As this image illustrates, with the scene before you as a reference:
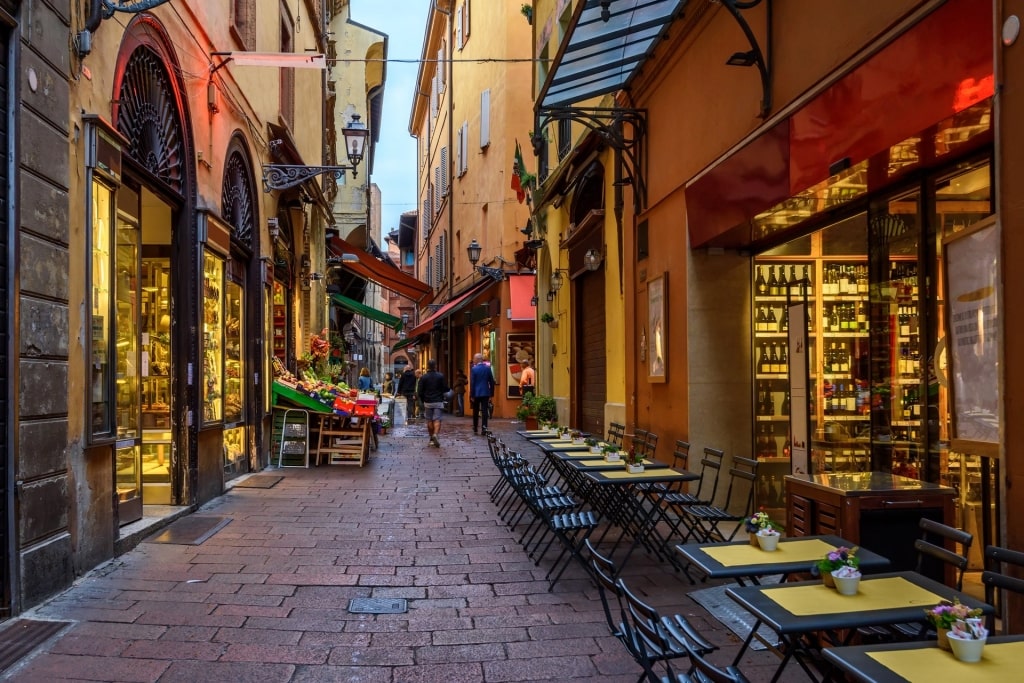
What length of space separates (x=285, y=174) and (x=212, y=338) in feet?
12.9

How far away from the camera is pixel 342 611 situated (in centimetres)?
504

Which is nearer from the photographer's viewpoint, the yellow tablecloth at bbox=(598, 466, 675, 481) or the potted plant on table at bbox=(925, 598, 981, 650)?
the potted plant on table at bbox=(925, 598, 981, 650)

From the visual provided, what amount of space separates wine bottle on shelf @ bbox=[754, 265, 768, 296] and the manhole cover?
15.4ft

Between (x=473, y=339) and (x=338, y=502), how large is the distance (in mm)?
19033

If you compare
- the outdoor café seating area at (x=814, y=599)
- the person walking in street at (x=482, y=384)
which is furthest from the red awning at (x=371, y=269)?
the outdoor café seating area at (x=814, y=599)

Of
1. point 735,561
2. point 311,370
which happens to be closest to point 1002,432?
point 735,561

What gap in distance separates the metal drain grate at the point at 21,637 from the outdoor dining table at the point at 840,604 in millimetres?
3481

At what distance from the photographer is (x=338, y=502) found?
8.98m

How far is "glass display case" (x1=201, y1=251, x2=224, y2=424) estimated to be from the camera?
8.78 meters

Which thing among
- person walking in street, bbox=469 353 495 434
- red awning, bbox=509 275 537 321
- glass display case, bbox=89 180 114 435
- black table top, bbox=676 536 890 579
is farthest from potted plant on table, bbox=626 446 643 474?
red awning, bbox=509 275 537 321

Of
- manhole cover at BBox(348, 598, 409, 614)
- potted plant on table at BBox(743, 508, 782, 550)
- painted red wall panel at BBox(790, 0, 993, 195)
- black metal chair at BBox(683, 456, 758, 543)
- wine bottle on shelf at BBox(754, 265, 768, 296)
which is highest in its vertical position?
painted red wall panel at BBox(790, 0, 993, 195)

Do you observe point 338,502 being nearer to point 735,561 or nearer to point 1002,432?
point 735,561

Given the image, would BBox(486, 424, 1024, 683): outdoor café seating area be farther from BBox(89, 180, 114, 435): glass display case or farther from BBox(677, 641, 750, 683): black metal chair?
BBox(89, 180, 114, 435): glass display case

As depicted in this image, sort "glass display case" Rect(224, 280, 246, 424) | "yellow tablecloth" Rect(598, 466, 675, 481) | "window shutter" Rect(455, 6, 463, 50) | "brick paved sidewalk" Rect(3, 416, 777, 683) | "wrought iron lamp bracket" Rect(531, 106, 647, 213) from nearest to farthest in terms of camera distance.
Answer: "brick paved sidewalk" Rect(3, 416, 777, 683)
"yellow tablecloth" Rect(598, 466, 675, 481)
"wrought iron lamp bracket" Rect(531, 106, 647, 213)
"glass display case" Rect(224, 280, 246, 424)
"window shutter" Rect(455, 6, 463, 50)
